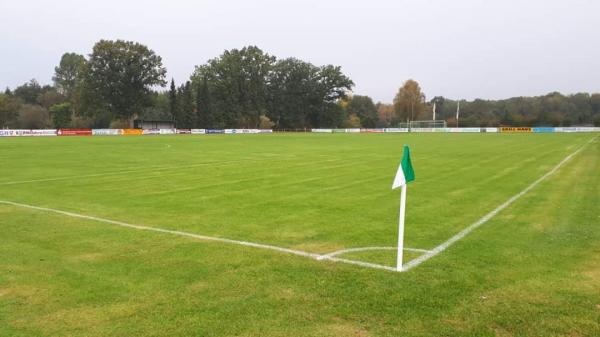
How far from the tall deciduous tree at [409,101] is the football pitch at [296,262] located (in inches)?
4935

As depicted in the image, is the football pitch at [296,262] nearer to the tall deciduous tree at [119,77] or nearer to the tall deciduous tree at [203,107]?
the tall deciduous tree at [119,77]

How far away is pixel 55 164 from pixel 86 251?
16.6 meters

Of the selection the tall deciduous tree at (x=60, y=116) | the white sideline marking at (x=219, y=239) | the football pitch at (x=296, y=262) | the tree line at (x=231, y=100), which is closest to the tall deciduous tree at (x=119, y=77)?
the tree line at (x=231, y=100)

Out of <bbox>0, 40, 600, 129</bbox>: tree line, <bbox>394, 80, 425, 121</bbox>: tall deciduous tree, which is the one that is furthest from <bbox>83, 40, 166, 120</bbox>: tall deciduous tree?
<bbox>394, 80, 425, 121</bbox>: tall deciduous tree

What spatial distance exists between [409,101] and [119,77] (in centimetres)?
8082

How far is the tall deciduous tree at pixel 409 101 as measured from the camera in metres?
135

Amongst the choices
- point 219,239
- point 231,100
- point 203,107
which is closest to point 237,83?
point 231,100

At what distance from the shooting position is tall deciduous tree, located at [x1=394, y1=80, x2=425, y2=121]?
443 feet

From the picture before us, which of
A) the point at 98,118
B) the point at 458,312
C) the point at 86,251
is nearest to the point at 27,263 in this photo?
the point at 86,251

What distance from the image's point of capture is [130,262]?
21.1 ft

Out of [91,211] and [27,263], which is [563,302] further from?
[91,211]

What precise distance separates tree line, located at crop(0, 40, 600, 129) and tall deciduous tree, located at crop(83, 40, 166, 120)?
185 millimetres

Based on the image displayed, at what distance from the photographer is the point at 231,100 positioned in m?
109

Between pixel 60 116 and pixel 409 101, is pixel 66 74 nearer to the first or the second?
pixel 60 116
